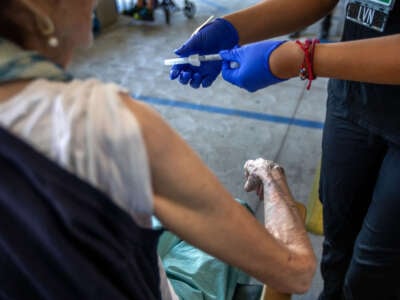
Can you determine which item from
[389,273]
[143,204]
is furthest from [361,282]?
[143,204]

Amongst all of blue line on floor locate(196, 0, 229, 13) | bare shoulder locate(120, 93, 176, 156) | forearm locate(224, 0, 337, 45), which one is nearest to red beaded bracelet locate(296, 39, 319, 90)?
forearm locate(224, 0, 337, 45)

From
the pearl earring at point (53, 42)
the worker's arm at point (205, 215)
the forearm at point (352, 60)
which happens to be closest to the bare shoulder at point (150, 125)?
the worker's arm at point (205, 215)

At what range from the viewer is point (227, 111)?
2871mm

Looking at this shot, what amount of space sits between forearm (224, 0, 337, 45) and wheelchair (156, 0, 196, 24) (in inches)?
120

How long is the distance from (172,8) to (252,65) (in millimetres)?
3548

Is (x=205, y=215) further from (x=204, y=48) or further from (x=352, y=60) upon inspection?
(x=204, y=48)

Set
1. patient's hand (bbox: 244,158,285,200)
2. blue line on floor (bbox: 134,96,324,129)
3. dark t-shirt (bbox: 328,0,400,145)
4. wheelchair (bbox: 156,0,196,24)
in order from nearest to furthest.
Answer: patient's hand (bbox: 244,158,285,200) < dark t-shirt (bbox: 328,0,400,145) < blue line on floor (bbox: 134,96,324,129) < wheelchair (bbox: 156,0,196,24)

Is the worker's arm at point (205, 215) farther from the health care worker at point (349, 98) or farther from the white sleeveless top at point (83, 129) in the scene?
the health care worker at point (349, 98)

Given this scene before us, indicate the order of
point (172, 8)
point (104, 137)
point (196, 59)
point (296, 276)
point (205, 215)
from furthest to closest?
point (172, 8)
point (196, 59)
point (296, 276)
point (205, 215)
point (104, 137)

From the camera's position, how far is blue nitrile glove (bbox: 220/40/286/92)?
1157 millimetres

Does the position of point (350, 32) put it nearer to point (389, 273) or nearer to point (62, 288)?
point (389, 273)

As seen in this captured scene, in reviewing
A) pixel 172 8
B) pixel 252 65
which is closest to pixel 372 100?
pixel 252 65

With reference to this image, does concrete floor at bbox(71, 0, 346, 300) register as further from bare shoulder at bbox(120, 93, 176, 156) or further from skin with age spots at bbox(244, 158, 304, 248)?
bare shoulder at bbox(120, 93, 176, 156)

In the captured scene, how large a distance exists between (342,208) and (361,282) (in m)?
0.25
